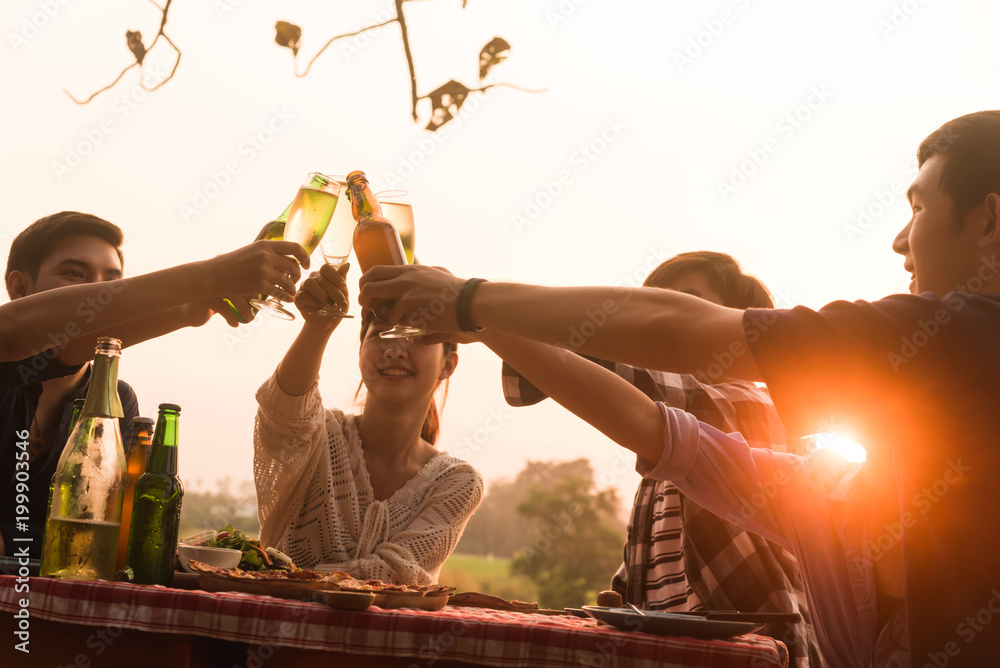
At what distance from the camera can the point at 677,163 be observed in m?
3.43

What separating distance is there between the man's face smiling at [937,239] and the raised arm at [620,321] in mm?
340

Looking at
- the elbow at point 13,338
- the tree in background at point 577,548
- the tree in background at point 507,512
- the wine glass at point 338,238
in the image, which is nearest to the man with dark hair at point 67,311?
the elbow at point 13,338

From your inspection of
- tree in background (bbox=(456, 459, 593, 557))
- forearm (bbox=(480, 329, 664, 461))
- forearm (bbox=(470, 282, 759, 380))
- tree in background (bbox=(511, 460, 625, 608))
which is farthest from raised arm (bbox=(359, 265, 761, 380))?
tree in background (bbox=(511, 460, 625, 608))

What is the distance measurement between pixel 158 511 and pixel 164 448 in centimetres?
10

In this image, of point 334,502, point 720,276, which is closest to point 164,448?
point 334,502

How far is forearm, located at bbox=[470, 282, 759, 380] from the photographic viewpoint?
2.93 ft

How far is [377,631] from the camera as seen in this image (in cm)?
86

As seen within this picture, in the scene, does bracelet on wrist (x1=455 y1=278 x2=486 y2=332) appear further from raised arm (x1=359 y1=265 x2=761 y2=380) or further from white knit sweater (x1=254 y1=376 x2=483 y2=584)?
white knit sweater (x1=254 y1=376 x2=483 y2=584)

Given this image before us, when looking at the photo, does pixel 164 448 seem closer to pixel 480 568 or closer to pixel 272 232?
pixel 272 232

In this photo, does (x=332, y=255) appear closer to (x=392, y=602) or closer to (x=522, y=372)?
(x=522, y=372)

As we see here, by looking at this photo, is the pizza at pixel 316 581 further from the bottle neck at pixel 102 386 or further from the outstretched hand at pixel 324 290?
the outstretched hand at pixel 324 290

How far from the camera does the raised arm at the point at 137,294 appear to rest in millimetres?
1368

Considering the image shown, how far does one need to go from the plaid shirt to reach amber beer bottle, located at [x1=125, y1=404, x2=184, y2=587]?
64 cm

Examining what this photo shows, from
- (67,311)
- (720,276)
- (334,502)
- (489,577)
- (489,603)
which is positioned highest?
(720,276)
